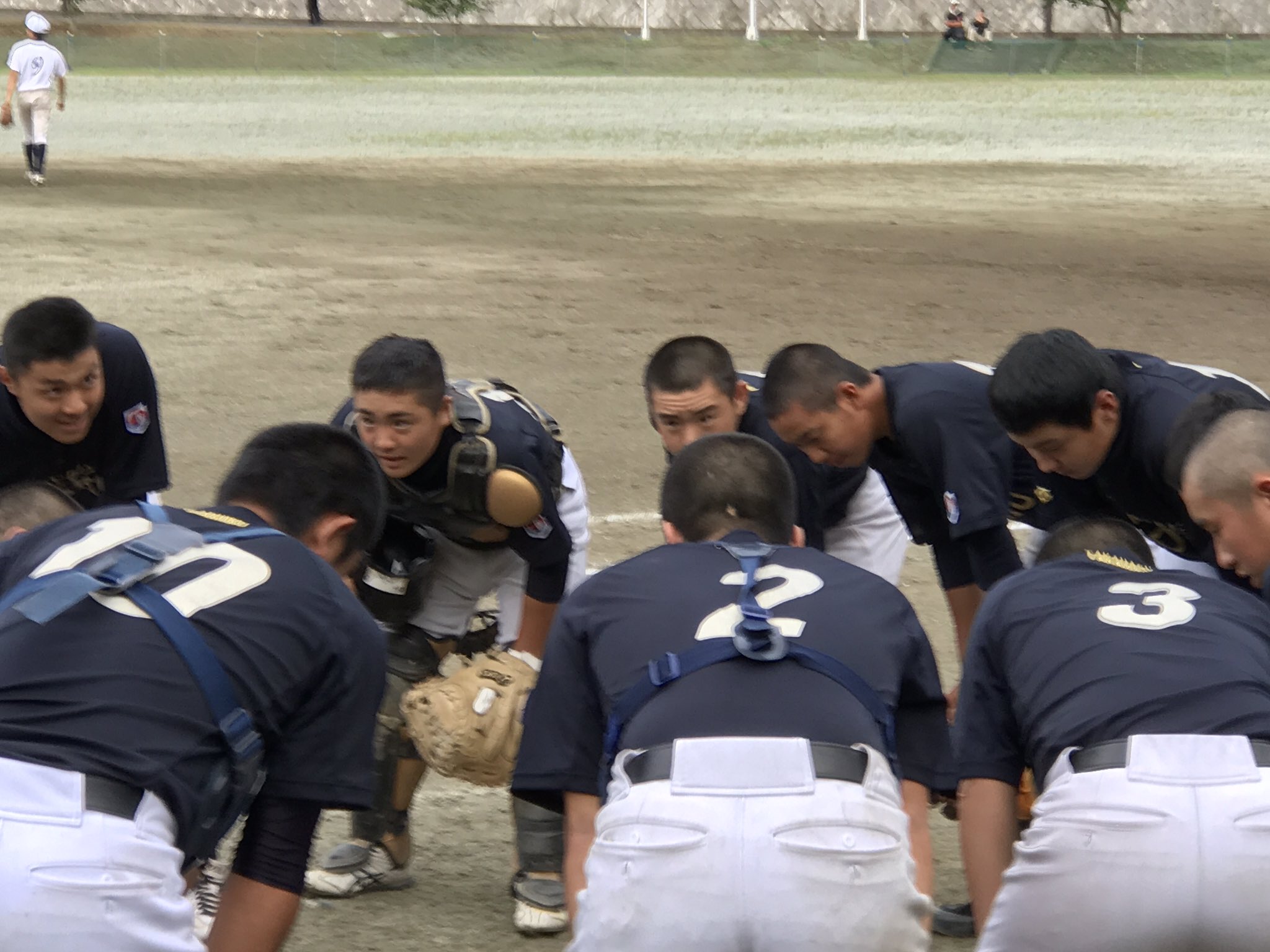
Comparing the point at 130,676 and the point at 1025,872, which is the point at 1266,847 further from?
the point at 130,676

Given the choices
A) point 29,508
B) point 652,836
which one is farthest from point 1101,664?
point 29,508

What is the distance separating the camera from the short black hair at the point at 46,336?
5281 mm

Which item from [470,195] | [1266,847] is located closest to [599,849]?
[1266,847]

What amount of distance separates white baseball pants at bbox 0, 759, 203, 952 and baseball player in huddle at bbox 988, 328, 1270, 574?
2.63 m

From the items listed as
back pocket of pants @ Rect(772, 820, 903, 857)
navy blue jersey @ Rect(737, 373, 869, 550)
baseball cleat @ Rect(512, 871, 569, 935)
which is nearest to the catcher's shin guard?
baseball cleat @ Rect(512, 871, 569, 935)

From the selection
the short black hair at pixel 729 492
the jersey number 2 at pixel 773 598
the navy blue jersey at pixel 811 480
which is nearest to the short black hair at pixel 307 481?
the short black hair at pixel 729 492

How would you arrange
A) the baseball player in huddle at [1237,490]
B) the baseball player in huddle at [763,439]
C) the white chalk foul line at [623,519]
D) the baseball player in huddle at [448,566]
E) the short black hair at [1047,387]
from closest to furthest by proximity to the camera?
the baseball player in huddle at [1237,490] < the short black hair at [1047,387] < the baseball player in huddle at [448,566] < the baseball player in huddle at [763,439] < the white chalk foul line at [623,519]

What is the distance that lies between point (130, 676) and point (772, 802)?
3.84ft

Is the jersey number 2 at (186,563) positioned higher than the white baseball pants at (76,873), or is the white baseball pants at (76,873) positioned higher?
the jersey number 2 at (186,563)

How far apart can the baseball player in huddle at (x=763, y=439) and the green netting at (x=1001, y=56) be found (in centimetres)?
5089

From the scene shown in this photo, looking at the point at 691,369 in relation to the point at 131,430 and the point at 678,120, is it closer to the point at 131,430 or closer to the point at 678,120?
the point at 131,430

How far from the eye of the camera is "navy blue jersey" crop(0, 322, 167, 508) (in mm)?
5543

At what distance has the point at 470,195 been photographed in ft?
70.5

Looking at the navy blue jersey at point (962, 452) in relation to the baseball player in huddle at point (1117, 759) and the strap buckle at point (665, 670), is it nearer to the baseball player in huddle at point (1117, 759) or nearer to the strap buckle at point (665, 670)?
the baseball player in huddle at point (1117, 759)
